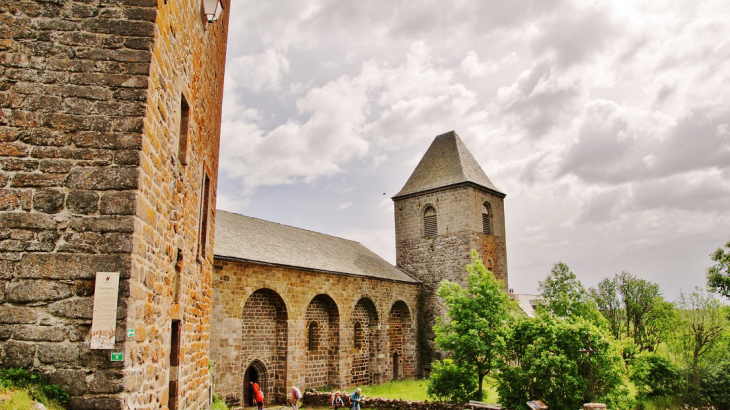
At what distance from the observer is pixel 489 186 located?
100 feet

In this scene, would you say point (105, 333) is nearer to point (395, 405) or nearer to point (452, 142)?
point (395, 405)

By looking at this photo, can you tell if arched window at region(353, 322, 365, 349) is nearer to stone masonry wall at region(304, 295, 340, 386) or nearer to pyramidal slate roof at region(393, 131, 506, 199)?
stone masonry wall at region(304, 295, 340, 386)

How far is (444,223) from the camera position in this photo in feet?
95.3

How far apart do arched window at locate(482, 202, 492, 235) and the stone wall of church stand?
579 centimetres

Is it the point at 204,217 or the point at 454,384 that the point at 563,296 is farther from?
the point at 204,217

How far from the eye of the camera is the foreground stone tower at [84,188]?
12.8ft

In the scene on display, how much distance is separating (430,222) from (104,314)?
87.7ft

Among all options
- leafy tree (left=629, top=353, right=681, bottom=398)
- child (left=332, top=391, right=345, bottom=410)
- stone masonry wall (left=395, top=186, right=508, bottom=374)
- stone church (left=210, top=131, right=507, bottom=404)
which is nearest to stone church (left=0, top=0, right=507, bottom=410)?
stone church (left=210, top=131, right=507, bottom=404)

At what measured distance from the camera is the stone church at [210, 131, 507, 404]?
1797cm

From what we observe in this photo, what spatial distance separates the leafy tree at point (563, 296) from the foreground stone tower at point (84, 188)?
24.3 meters

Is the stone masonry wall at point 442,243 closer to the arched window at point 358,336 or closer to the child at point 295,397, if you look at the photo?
the arched window at point 358,336

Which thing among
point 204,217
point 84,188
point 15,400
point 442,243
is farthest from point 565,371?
point 15,400

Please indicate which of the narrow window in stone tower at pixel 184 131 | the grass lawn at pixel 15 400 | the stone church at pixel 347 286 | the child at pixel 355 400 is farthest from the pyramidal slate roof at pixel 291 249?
the grass lawn at pixel 15 400

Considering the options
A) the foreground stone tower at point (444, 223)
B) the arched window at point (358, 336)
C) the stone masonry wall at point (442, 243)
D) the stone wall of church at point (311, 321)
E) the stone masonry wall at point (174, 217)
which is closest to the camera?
the stone masonry wall at point (174, 217)
